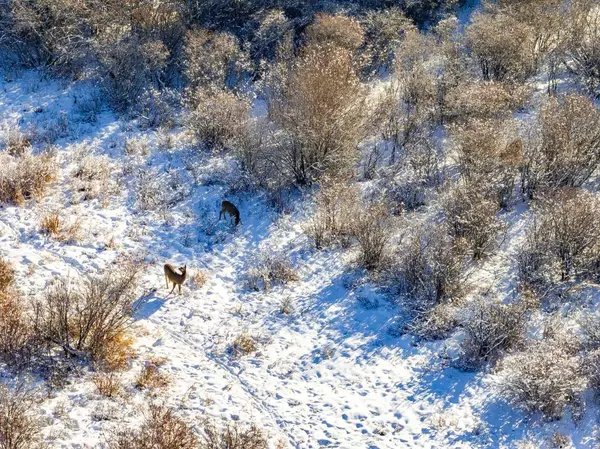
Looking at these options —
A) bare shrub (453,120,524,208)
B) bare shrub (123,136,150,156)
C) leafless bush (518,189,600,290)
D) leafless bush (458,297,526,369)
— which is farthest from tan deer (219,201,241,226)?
leafless bush (518,189,600,290)

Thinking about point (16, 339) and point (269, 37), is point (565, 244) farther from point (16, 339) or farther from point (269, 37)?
point (269, 37)

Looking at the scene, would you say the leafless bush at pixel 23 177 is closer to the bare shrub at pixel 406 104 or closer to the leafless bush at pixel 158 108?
the leafless bush at pixel 158 108

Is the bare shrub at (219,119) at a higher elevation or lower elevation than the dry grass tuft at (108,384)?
higher

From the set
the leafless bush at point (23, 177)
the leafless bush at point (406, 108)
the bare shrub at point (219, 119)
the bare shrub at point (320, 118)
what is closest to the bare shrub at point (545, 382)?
the bare shrub at point (320, 118)

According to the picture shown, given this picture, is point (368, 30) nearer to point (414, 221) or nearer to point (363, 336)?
point (414, 221)

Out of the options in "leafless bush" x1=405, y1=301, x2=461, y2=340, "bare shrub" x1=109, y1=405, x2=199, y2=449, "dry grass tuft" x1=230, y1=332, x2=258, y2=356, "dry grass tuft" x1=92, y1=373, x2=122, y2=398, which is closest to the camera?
"bare shrub" x1=109, y1=405, x2=199, y2=449

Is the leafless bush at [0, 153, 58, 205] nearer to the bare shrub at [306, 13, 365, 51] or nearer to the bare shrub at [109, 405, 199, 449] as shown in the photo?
A: the bare shrub at [109, 405, 199, 449]
